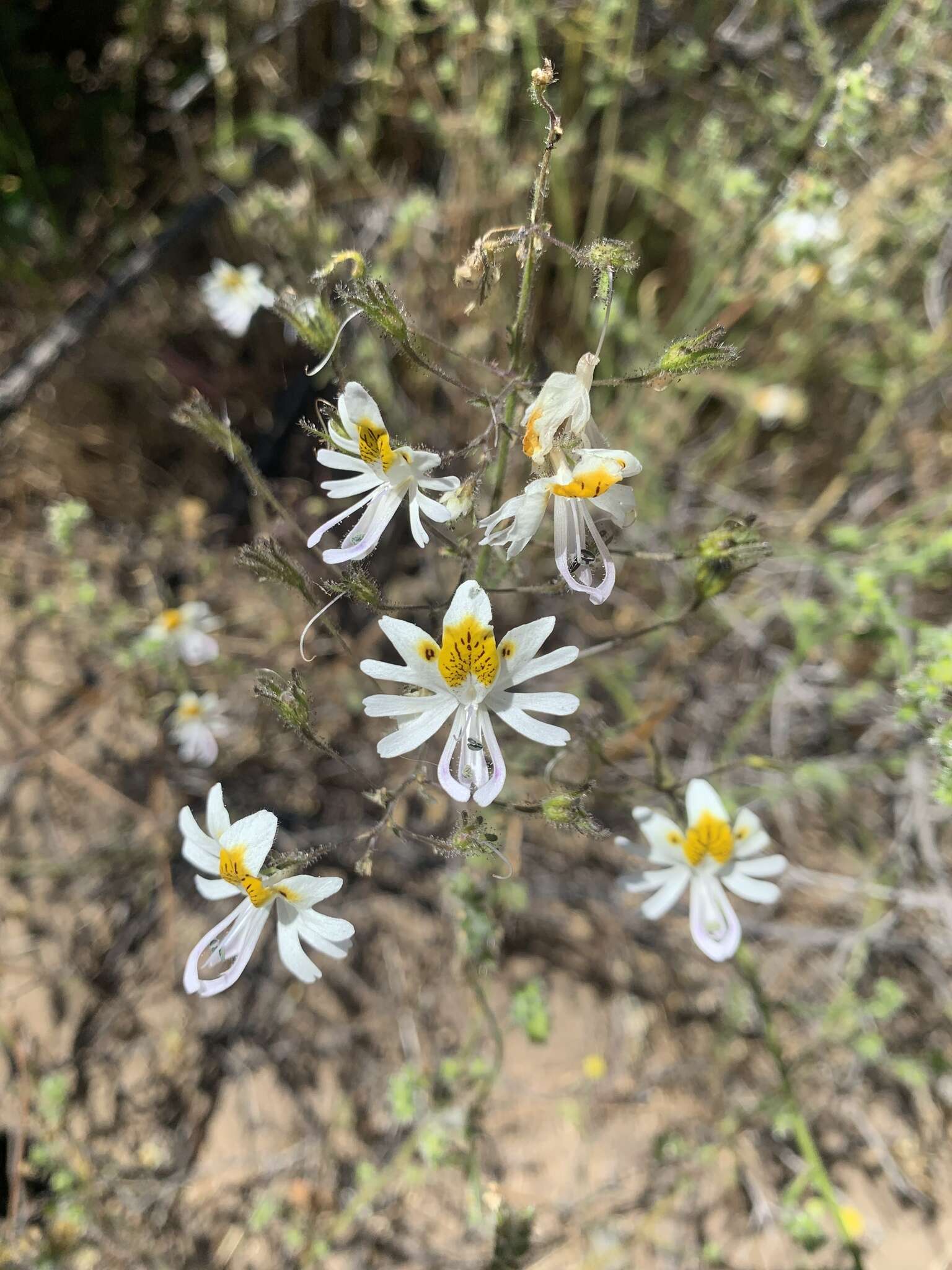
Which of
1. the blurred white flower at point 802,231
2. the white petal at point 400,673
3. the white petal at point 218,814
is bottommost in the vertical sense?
the white petal at point 218,814

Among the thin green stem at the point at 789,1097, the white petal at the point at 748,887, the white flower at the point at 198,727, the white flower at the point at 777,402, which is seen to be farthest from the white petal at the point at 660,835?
the white flower at the point at 777,402

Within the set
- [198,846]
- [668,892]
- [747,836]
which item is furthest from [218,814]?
[747,836]

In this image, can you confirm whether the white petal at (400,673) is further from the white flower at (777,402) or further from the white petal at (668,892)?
the white flower at (777,402)

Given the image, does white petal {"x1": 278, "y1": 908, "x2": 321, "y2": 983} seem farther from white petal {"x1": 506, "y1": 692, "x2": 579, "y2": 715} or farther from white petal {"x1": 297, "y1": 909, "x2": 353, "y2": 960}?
white petal {"x1": 506, "y1": 692, "x2": 579, "y2": 715}

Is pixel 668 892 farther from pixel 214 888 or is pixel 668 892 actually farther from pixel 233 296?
pixel 233 296

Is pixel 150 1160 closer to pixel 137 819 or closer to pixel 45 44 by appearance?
pixel 137 819

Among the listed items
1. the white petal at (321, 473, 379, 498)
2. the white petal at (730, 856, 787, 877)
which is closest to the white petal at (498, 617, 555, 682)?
the white petal at (321, 473, 379, 498)

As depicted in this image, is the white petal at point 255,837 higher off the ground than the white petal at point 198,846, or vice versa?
the white petal at point 255,837
